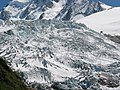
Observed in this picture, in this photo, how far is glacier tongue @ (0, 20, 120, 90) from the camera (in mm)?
68125

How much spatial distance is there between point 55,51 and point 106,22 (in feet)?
181

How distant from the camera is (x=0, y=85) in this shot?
30141 mm

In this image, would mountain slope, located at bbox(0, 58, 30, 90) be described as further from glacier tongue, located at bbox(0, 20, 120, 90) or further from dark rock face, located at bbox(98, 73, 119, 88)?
dark rock face, located at bbox(98, 73, 119, 88)

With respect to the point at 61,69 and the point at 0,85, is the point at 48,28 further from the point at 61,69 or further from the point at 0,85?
the point at 0,85

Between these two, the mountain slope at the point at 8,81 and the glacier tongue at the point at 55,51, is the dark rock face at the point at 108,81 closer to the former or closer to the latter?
the glacier tongue at the point at 55,51

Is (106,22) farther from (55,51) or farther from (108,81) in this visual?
(108,81)

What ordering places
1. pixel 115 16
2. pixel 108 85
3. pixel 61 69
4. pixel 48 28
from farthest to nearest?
pixel 115 16 → pixel 48 28 → pixel 61 69 → pixel 108 85

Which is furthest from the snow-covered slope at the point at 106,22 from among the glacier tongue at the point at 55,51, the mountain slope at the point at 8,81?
the mountain slope at the point at 8,81

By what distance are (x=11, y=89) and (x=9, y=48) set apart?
49178mm

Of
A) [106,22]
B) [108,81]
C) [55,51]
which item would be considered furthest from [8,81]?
[106,22]

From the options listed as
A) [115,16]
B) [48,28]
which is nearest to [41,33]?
[48,28]

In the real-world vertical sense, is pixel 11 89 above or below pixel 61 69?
above

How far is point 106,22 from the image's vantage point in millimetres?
134000

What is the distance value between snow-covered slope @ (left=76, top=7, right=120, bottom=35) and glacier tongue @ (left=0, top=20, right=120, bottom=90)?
24.1 meters
